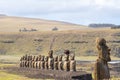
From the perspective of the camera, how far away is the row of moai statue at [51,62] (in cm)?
3653

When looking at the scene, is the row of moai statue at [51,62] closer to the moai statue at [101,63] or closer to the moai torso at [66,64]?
the moai torso at [66,64]

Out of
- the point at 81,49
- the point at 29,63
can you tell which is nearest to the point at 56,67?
the point at 29,63

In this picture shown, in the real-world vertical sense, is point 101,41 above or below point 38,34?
above

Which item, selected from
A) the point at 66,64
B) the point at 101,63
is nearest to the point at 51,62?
the point at 66,64

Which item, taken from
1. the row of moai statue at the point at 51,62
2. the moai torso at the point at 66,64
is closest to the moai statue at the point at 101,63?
the row of moai statue at the point at 51,62

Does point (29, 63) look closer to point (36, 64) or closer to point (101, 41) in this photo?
point (36, 64)

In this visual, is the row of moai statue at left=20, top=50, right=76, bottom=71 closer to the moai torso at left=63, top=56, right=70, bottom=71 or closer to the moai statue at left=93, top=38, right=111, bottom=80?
the moai torso at left=63, top=56, right=70, bottom=71

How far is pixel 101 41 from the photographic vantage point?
17.5 m

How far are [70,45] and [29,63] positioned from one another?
243ft

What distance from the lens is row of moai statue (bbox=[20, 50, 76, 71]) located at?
3653 cm

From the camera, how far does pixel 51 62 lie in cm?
4075

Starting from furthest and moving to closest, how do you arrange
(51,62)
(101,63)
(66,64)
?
(51,62)
(66,64)
(101,63)

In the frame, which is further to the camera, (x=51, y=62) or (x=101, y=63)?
(x=51, y=62)

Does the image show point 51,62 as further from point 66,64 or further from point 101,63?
point 101,63
